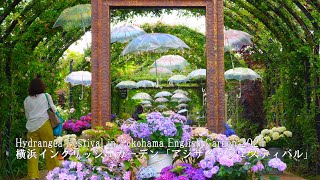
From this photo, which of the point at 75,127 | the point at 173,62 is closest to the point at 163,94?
the point at 173,62

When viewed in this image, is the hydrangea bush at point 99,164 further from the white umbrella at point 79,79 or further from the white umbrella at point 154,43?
the white umbrella at point 79,79

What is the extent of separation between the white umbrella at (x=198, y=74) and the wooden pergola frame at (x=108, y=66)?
0.38 ft

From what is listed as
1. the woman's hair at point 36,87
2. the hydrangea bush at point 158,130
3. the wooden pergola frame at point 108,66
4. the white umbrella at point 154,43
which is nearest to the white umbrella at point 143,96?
the white umbrella at point 154,43

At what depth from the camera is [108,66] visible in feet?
17.4

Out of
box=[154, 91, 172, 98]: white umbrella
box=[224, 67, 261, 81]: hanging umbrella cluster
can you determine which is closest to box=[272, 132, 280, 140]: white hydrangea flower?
box=[224, 67, 261, 81]: hanging umbrella cluster

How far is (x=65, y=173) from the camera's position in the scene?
3.91 m

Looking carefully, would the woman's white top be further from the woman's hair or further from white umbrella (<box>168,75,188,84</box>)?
white umbrella (<box>168,75,188,84</box>)

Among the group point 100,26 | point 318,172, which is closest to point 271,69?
point 318,172

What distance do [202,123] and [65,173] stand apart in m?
Result: 1.80

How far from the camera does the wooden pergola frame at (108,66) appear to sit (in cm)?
530

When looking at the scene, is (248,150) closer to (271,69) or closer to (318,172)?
(318,172)

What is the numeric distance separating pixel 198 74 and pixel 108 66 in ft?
3.23

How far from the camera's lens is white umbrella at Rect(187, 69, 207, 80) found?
17.9ft

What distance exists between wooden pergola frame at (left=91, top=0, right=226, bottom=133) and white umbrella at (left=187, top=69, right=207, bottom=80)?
0.38ft
